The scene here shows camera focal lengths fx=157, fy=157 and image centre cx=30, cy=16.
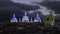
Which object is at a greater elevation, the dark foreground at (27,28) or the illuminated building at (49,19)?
the illuminated building at (49,19)

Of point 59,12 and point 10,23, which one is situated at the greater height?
point 59,12

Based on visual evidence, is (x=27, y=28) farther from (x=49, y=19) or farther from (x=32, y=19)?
(x=49, y=19)

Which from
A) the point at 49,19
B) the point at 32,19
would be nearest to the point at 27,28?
the point at 32,19

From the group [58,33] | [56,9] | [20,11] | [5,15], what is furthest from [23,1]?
[58,33]

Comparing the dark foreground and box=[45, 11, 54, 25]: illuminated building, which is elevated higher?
box=[45, 11, 54, 25]: illuminated building

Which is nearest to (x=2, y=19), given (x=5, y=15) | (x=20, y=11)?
(x=5, y=15)

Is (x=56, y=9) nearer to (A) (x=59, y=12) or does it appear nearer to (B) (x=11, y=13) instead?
(A) (x=59, y=12)

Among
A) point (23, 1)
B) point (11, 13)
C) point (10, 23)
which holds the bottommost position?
point (10, 23)

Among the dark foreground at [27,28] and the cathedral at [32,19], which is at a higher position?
the cathedral at [32,19]
